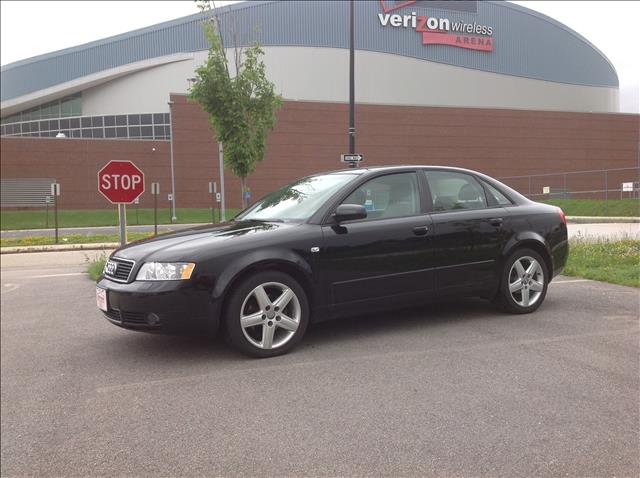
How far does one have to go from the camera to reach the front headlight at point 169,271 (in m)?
4.12

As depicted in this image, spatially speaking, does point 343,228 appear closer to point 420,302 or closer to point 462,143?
point 420,302

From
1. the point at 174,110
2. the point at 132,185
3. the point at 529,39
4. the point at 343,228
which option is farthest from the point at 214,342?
the point at 529,39

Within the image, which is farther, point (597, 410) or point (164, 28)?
point (164, 28)

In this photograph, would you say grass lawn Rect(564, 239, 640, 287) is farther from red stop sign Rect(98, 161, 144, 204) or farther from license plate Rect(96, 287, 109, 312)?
red stop sign Rect(98, 161, 144, 204)

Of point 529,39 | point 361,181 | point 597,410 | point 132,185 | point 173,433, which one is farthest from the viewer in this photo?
point 529,39

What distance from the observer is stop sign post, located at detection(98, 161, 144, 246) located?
318 inches

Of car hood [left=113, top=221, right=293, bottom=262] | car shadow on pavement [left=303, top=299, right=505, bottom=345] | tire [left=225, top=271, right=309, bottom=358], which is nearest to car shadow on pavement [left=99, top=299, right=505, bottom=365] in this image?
car shadow on pavement [left=303, top=299, right=505, bottom=345]

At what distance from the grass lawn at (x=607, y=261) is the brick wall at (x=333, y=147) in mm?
32271

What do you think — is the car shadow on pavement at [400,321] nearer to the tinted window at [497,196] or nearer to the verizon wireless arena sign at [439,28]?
the tinted window at [497,196]

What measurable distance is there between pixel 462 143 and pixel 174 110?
2276 cm

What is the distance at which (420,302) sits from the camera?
5113 millimetres

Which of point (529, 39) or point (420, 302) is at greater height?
point (529, 39)

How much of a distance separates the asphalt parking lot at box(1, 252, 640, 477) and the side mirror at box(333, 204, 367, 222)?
3.50 feet

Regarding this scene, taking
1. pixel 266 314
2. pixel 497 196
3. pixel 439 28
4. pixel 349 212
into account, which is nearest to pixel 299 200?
pixel 349 212
